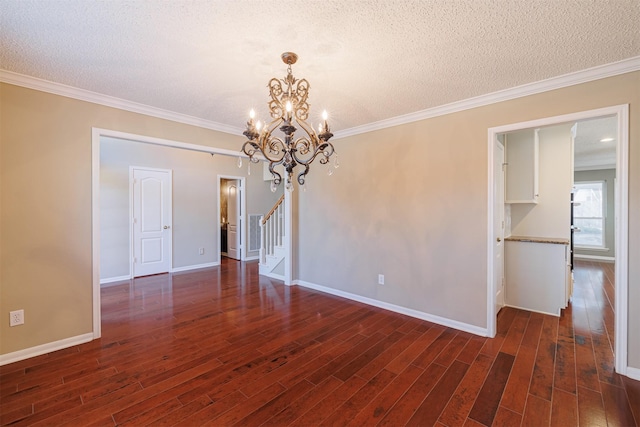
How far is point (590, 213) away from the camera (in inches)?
292

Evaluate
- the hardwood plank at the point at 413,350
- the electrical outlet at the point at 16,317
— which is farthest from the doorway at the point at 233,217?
the hardwood plank at the point at 413,350

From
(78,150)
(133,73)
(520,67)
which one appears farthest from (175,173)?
(520,67)

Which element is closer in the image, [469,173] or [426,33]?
[426,33]

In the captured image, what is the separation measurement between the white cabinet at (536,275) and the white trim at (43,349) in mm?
5116

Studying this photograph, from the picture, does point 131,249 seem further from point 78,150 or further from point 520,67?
point 520,67

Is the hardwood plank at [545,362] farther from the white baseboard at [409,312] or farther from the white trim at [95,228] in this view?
the white trim at [95,228]

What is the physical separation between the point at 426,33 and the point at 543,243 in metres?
3.18

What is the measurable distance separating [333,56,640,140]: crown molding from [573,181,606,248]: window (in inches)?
260

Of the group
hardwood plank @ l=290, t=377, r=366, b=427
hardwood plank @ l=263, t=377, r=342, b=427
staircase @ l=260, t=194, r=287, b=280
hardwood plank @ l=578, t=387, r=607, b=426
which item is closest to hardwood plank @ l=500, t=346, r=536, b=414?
hardwood plank @ l=578, t=387, r=607, b=426

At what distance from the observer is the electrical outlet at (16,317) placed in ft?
7.89

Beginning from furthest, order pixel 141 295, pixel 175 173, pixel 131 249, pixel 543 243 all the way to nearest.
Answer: pixel 175 173 < pixel 131 249 < pixel 141 295 < pixel 543 243

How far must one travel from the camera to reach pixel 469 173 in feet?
9.80

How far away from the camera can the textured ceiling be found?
161cm

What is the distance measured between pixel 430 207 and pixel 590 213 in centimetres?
738
